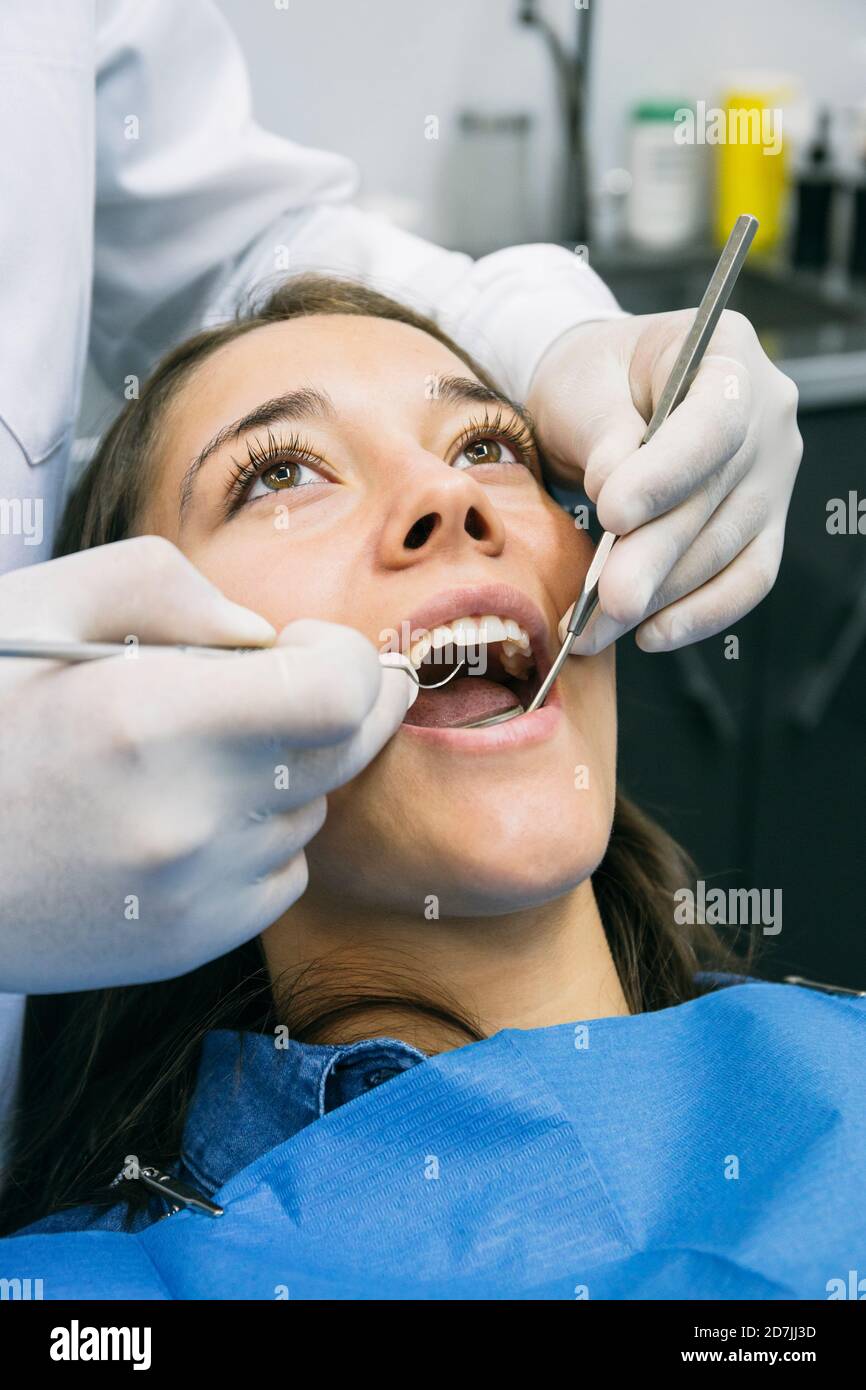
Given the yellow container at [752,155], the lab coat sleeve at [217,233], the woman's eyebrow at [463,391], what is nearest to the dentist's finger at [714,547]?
the woman's eyebrow at [463,391]

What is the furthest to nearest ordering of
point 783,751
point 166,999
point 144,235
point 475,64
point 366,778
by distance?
1. point 475,64
2. point 783,751
3. point 144,235
4. point 166,999
5. point 366,778

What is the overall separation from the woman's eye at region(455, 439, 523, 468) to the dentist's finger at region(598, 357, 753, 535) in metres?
0.16

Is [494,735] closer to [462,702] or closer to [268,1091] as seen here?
[462,702]

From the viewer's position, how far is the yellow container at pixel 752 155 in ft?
8.28

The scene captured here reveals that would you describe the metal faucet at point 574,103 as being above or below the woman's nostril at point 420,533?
above

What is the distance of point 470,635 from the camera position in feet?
3.29

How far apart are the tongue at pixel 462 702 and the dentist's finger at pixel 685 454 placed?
0.20 meters

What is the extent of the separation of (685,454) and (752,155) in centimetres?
179

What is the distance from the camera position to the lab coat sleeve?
141 cm

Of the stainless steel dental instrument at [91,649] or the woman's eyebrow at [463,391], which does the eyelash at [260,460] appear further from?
the stainless steel dental instrument at [91,649]

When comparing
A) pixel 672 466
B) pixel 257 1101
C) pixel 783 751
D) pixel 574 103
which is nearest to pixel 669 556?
pixel 672 466

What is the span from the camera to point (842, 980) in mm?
2242

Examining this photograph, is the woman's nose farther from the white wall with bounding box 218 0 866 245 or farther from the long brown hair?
the white wall with bounding box 218 0 866 245
